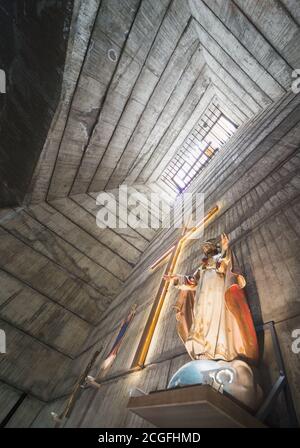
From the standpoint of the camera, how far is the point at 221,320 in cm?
196

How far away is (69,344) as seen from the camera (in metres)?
6.93

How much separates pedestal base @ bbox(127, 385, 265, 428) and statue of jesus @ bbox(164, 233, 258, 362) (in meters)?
0.53

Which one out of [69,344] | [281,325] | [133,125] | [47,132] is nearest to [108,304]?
[69,344]

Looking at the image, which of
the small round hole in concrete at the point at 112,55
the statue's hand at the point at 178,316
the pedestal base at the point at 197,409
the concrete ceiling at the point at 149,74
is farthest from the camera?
the small round hole in concrete at the point at 112,55

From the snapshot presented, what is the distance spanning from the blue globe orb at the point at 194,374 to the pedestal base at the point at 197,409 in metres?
0.15

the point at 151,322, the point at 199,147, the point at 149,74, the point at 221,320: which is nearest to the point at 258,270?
the point at 221,320

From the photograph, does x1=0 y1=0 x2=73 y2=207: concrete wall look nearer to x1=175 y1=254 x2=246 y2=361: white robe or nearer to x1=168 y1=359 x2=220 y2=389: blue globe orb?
x1=175 y1=254 x2=246 y2=361: white robe

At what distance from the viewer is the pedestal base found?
112 cm

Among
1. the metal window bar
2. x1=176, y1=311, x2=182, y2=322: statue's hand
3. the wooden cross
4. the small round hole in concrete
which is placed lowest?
the wooden cross

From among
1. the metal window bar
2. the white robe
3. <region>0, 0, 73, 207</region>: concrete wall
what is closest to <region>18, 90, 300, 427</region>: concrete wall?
the white robe

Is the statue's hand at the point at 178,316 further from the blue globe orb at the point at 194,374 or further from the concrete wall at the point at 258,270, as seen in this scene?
the blue globe orb at the point at 194,374

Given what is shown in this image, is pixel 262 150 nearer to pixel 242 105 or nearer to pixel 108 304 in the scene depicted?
pixel 242 105

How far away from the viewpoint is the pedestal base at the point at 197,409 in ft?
3.68

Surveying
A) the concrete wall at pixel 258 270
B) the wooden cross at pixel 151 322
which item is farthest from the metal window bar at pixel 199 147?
the wooden cross at pixel 151 322
